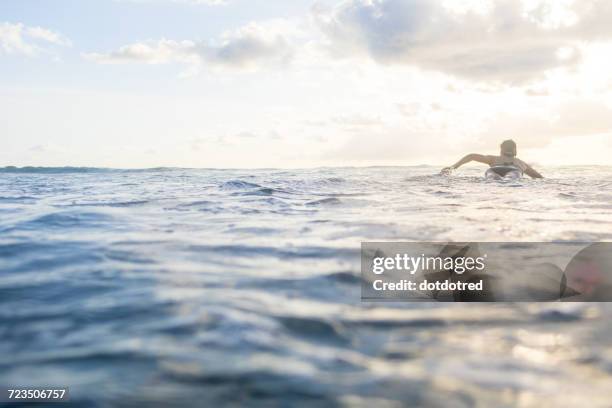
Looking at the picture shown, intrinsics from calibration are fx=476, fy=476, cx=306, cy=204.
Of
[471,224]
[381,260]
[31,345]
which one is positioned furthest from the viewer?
[471,224]

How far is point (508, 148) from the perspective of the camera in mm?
16234

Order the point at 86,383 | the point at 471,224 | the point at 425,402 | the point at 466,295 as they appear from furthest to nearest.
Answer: the point at 471,224
the point at 466,295
the point at 86,383
the point at 425,402

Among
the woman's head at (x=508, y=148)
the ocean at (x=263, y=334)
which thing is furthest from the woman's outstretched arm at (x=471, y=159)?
the ocean at (x=263, y=334)

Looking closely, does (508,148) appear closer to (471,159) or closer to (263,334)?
(471,159)

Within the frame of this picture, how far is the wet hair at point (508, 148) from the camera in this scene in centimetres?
1600

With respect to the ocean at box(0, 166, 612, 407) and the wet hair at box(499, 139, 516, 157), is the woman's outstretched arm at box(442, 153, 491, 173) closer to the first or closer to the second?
the wet hair at box(499, 139, 516, 157)

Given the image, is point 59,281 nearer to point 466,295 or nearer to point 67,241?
point 67,241

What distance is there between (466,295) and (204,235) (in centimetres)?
351

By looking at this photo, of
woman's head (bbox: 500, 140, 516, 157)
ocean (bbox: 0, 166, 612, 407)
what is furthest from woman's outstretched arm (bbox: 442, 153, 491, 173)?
ocean (bbox: 0, 166, 612, 407)

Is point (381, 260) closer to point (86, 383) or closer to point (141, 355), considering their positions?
point (141, 355)

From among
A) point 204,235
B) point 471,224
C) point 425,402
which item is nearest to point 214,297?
point 425,402

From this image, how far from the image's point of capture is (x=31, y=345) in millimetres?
2607

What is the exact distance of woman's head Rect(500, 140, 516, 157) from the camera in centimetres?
1602

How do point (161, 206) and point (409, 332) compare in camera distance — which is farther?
point (161, 206)
